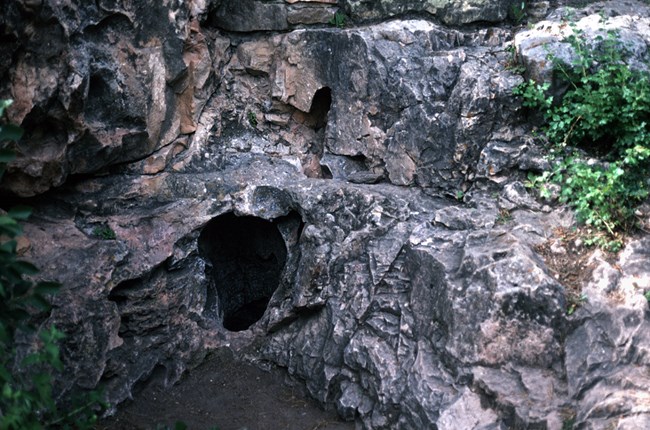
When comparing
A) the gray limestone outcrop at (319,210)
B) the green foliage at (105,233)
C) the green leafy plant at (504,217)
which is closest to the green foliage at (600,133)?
the gray limestone outcrop at (319,210)

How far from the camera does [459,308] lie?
557 cm

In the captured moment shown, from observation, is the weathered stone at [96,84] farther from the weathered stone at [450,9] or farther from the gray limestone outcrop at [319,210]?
the weathered stone at [450,9]

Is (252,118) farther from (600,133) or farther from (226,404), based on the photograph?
(600,133)

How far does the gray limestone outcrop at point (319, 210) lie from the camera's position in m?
5.38

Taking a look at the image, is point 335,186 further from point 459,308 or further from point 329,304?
point 459,308

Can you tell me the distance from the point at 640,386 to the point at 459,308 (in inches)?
51.7

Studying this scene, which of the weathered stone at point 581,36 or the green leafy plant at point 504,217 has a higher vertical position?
the weathered stone at point 581,36

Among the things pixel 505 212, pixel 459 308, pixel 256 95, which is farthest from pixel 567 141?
pixel 256 95

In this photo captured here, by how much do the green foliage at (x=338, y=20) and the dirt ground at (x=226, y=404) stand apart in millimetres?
3221

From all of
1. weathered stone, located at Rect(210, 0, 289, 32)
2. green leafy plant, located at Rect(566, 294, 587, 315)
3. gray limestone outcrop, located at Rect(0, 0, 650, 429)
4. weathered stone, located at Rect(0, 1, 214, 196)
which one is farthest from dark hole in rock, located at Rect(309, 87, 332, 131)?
green leafy plant, located at Rect(566, 294, 587, 315)

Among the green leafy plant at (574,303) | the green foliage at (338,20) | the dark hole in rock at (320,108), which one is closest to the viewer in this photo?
the green leafy plant at (574,303)

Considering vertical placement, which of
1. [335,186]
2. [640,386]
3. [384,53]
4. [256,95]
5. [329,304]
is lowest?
[329,304]

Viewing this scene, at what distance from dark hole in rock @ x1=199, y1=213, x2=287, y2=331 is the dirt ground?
0.70 meters

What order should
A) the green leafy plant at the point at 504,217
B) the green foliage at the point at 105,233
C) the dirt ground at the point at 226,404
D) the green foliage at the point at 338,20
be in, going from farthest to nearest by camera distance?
1. the green foliage at the point at 338,20
2. the green foliage at the point at 105,233
3. the dirt ground at the point at 226,404
4. the green leafy plant at the point at 504,217
